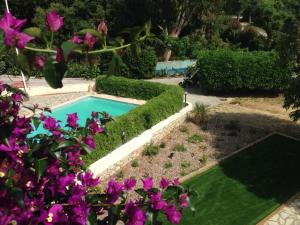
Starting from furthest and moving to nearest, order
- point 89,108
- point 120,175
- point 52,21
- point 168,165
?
point 89,108 → point 168,165 → point 120,175 → point 52,21

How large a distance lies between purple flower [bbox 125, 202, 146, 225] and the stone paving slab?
733cm

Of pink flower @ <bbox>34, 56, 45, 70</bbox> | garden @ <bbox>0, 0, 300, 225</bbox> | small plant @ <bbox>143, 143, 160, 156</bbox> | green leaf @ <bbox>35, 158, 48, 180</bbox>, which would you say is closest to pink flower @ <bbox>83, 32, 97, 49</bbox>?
garden @ <bbox>0, 0, 300, 225</bbox>

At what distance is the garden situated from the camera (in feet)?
8.23

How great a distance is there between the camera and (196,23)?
36.3m

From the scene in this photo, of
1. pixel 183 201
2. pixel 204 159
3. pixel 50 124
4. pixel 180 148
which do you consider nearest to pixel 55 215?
pixel 183 201

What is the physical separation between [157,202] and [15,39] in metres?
1.67

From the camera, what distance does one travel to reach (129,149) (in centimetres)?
1279

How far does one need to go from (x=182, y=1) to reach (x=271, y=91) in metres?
14.5

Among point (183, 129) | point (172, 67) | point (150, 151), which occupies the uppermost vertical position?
point (150, 151)

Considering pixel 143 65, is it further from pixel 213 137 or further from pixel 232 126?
pixel 213 137

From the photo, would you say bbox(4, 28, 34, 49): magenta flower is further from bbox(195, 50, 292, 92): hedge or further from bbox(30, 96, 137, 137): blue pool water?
bbox(195, 50, 292, 92): hedge

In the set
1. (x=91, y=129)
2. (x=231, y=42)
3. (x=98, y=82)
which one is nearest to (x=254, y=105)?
(x=98, y=82)

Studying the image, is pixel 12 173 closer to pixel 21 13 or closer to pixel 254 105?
pixel 254 105

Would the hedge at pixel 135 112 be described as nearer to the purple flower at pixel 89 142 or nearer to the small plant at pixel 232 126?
the small plant at pixel 232 126
